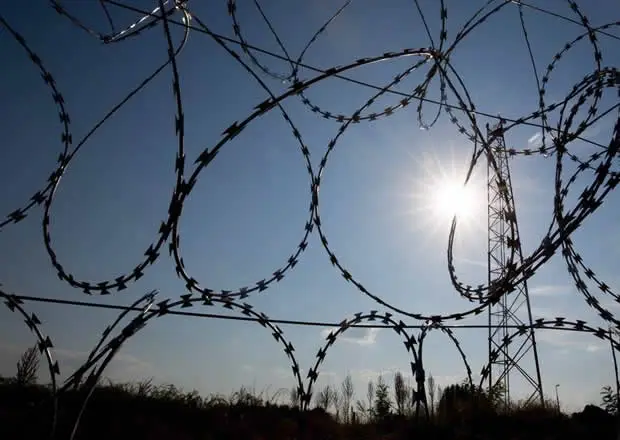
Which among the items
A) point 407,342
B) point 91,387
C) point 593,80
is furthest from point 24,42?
point 593,80

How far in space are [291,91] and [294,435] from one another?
12.4ft

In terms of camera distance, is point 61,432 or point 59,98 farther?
point 59,98

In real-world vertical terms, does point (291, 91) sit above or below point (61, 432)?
above

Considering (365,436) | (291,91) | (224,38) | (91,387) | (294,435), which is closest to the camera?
(91,387)

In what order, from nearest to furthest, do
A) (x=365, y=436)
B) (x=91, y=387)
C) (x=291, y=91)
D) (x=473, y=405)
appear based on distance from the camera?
(x=91, y=387), (x=291, y=91), (x=365, y=436), (x=473, y=405)

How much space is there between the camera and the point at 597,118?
260 inches

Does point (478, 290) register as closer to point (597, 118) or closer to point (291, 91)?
point (597, 118)

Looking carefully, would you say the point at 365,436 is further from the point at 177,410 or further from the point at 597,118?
the point at 597,118

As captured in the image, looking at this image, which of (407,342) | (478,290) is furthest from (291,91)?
(478,290)

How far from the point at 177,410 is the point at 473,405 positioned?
4547 millimetres

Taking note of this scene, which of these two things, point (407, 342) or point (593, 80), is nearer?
point (407, 342)

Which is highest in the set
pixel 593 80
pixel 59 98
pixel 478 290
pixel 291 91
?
pixel 593 80

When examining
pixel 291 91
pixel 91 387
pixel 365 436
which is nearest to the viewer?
pixel 91 387

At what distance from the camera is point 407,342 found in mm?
5316
